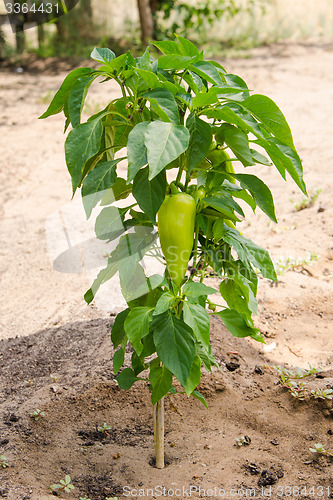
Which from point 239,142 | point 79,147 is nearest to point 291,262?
point 239,142

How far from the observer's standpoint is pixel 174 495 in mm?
1830

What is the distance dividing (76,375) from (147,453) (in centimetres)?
60

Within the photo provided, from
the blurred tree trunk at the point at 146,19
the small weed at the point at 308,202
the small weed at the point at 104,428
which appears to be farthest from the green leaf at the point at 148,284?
the blurred tree trunk at the point at 146,19

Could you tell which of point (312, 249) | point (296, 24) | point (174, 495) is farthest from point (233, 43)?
point (174, 495)

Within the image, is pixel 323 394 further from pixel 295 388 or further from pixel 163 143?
pixel 163 143

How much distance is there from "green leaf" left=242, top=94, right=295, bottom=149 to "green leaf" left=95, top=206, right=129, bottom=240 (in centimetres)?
49

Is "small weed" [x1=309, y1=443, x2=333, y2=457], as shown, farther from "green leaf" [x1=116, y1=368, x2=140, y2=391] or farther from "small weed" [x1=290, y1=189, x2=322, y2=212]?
"small weed" [x1=290, y1=189, x2=322, y2=212]

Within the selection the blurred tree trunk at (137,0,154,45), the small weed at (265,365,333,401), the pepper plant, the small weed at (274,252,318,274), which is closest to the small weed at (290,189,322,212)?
the small weed at (274,252,318,274)

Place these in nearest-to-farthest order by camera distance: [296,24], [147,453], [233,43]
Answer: [147,453]
[233,43]
[296,24]

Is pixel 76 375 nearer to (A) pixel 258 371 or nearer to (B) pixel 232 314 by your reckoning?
(A) pixel 258 371

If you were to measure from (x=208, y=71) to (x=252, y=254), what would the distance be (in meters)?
0.59

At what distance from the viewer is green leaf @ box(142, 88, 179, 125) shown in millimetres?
1347

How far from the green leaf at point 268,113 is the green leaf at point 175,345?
1.97 ft

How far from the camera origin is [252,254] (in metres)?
1.72
